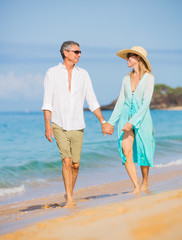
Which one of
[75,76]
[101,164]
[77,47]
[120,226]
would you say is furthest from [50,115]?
[101,164]

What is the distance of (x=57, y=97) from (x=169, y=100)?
101398mm

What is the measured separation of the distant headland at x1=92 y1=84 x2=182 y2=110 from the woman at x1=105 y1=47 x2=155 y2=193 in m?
96.4

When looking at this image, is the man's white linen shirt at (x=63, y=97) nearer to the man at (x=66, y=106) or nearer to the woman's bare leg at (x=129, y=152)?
the man at (x=66, y=106)

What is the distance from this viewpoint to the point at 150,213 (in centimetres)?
296

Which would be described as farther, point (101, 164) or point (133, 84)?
point (101, 164)

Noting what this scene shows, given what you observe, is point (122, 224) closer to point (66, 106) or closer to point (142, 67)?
point (66, 106)

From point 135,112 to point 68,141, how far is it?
1.01m

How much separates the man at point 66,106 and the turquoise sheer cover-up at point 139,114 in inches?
27.0

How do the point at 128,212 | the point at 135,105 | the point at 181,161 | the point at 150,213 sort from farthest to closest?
the point at 181,161 < the point at 135,105 < the point at 128,212 < the point at 150,213

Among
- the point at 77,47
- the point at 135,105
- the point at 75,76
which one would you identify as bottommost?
the point at 135,105

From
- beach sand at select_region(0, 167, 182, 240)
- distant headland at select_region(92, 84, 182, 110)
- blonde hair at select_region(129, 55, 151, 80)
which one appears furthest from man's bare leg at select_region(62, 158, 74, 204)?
distant headland at select_region(92, 84, 182, 110)

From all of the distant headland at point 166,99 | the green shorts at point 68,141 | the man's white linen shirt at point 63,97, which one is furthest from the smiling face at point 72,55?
the distant headland at point 166,99

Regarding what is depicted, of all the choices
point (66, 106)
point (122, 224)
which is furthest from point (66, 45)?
point (122, 224)

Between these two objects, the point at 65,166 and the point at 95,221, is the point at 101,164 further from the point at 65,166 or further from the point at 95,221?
the point at 95,221
